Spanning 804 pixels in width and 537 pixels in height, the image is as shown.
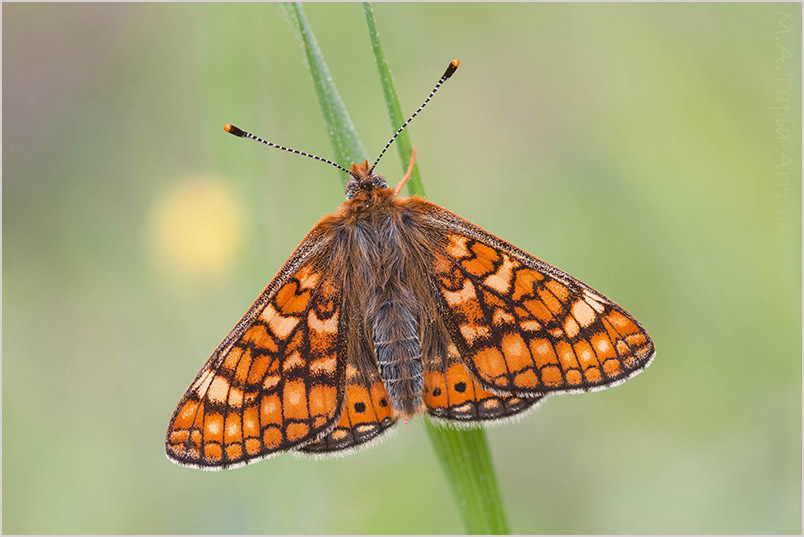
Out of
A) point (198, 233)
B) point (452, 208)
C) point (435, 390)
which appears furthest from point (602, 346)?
point (198, 233)

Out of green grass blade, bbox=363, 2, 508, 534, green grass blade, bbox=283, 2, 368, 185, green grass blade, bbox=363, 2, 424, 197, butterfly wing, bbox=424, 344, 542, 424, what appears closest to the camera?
green grass blade, bbox=363, 2, 424, 197

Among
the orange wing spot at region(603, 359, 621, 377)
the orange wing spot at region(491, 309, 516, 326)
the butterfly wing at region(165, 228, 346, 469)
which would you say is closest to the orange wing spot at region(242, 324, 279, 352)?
the butterfly wing at region(165, 228, 346, 469)

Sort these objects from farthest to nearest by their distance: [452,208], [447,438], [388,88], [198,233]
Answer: [452,208] → [198,233] → [447,438] → [388,88]

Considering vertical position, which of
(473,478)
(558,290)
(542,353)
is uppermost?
(558,290)

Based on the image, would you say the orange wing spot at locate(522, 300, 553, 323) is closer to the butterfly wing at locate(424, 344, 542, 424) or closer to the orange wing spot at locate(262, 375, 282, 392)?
the butterfly wing at locate(424, 344, 542, 424)

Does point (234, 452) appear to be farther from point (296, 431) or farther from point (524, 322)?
point (524, 322)

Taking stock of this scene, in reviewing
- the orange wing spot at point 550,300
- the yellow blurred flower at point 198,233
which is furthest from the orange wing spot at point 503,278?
the yellow blurred flower at point 198,233

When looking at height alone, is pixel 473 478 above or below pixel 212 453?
below

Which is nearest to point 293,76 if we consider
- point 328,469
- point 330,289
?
point 330,289
